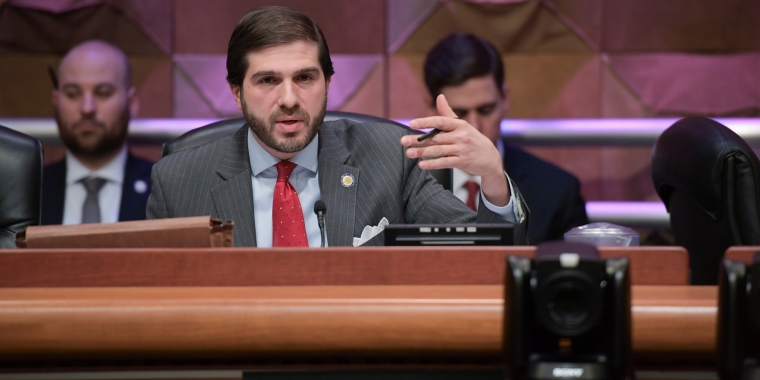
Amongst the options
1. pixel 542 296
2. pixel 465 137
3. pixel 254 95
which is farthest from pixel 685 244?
pixel 542 296

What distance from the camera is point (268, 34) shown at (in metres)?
1.97

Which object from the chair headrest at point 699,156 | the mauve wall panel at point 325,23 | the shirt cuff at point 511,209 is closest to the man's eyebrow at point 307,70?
the shirt cuff at point 511,209

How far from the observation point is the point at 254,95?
1.95m

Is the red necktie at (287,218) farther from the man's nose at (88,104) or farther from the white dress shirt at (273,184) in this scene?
the man's nose at (88,104)

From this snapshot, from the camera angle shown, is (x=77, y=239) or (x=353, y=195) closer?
(x=77, y=239)

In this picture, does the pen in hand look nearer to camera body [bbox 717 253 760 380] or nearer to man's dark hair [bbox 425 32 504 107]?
camera body [bbox 717 253 760 380]

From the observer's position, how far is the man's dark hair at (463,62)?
9.28ft

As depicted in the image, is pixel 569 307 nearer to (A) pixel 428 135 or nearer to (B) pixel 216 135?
(A) pixel 428 135

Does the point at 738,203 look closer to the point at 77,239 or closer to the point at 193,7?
the point at 77,239

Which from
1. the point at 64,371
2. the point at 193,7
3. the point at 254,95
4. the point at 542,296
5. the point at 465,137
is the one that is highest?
the point at 193,7

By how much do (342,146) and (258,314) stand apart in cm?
104

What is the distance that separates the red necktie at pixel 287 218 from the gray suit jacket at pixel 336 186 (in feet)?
0.17

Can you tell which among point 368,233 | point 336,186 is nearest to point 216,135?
point 336,186

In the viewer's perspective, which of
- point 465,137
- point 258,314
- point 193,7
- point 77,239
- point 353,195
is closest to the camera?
point 258,314
